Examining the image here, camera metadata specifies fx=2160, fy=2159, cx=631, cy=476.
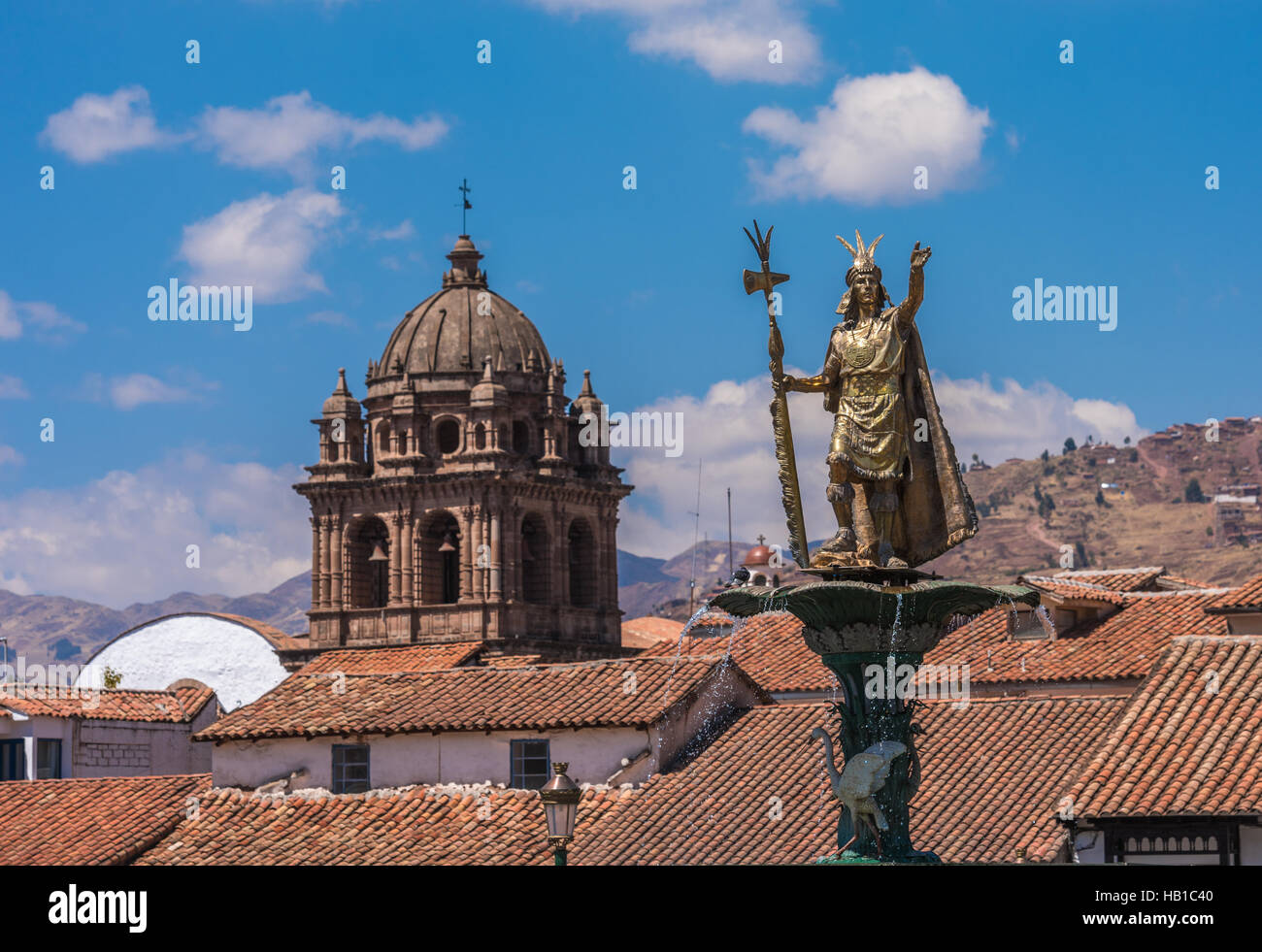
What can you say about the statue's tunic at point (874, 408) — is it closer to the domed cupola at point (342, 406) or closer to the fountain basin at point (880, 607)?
the fountain basin at point (880, 607)

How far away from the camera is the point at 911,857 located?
15562mm

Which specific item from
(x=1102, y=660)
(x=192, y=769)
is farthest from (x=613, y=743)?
(x=192, y=769)

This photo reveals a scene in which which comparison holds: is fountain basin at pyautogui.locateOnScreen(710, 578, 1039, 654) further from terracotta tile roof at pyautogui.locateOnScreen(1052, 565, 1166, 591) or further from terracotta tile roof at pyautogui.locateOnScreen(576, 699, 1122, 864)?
terracotta tile roof at pyautogui.locateOnScreen(1052, 565, 1166, 591)

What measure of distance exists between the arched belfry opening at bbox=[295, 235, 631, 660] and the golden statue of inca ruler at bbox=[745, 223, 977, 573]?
6740cm

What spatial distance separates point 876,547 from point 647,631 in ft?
289

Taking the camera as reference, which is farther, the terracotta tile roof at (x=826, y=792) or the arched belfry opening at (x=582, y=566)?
the arched belfry opening at (x=582, y=566)

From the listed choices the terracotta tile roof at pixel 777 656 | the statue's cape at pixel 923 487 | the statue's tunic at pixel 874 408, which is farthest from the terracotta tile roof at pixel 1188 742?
the statue's tunic at pixel 874 408

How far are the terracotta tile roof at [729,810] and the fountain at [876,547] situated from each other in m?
13.8

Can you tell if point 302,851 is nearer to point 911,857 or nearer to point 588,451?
point 911,857

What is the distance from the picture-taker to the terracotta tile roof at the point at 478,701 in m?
36.6

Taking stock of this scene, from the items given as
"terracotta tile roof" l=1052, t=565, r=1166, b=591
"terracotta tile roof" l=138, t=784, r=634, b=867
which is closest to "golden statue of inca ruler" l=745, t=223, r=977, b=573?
"terracotta tile roof" l=138, t=784, r=634, b=867

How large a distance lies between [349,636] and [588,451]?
40.9ft

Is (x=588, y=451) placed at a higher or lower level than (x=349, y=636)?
higher

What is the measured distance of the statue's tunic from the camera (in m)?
16.2
